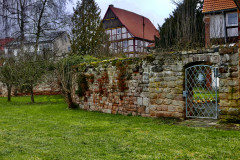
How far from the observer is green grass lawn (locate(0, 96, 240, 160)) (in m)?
4.39

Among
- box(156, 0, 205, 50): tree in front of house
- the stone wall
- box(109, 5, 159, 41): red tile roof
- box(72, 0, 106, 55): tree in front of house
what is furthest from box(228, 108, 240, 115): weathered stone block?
box(109, 5, 159, 41): red tile roof

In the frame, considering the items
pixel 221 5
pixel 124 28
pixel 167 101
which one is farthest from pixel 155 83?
pixel 124 28

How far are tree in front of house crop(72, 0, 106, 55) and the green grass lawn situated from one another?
52.9ft

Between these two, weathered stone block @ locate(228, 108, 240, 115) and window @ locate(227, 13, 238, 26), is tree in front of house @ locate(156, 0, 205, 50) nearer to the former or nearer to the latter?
weathered stone block @ locate(228, 108, 240, 115)

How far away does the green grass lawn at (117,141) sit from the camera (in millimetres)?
4387

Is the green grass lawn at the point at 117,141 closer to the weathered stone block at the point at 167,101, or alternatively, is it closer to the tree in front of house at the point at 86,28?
the weathered stone block at the point at 167,101

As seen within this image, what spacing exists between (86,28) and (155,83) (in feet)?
55.9

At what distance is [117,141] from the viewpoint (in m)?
5.36

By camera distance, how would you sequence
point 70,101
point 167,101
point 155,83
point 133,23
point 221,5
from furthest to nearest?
point 133,23 < point 221,5 < point 70,101 < point 155,83 < point 167,101

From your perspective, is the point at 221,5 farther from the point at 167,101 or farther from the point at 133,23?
the point at 133,23

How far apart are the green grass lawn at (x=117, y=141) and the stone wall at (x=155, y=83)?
89 cm

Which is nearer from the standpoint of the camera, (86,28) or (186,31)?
(186,31)

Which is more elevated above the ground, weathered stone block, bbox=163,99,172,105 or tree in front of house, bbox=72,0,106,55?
tree in front of house, bbox=72,0,106,55

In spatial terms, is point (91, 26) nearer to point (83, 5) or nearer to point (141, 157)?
point (83, 5)
